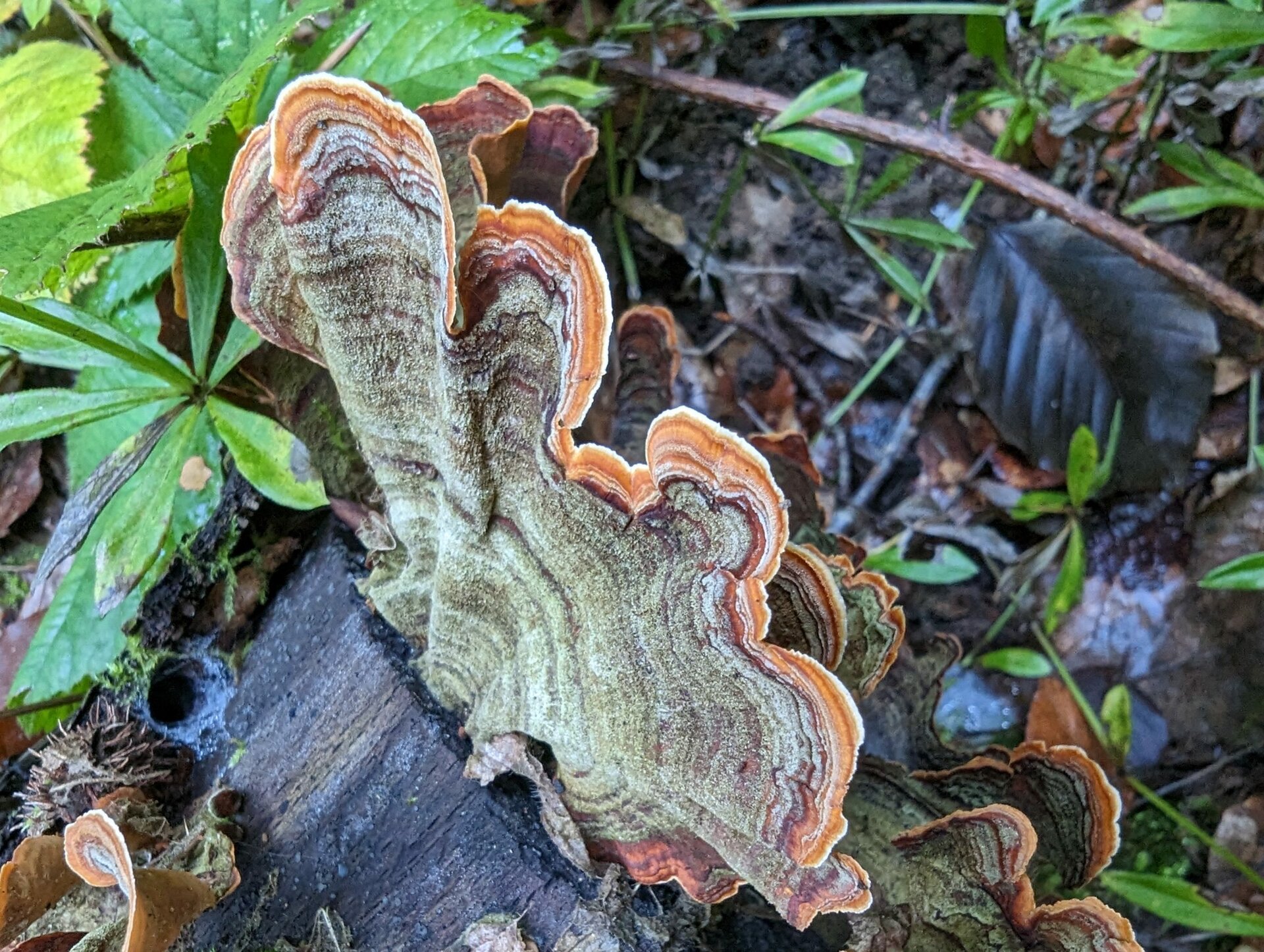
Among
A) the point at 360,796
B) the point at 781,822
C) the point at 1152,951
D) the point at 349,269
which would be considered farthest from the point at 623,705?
the point at 1152,951

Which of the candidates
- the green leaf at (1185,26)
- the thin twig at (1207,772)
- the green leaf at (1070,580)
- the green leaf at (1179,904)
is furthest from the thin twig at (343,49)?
the thin twig at (1207,772)

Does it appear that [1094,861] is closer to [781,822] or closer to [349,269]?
[781,822]

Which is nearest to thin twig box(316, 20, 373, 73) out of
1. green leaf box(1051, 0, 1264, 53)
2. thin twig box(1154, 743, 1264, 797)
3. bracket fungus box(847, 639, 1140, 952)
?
green leaf box(1051, 0, 1264, 53)

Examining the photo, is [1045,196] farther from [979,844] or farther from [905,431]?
[979,844]

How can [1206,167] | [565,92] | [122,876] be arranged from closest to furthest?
1. [122,876]
2. [565,92]
3. [1206,167]

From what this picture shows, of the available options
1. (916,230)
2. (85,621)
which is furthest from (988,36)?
(85,621)

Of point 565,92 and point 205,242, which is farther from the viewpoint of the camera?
point 565,92

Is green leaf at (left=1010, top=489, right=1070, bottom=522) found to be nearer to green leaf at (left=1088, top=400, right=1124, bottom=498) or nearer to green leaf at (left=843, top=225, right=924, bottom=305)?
green leaf at (left=1088, top=400, right=1124, bottom=498)
